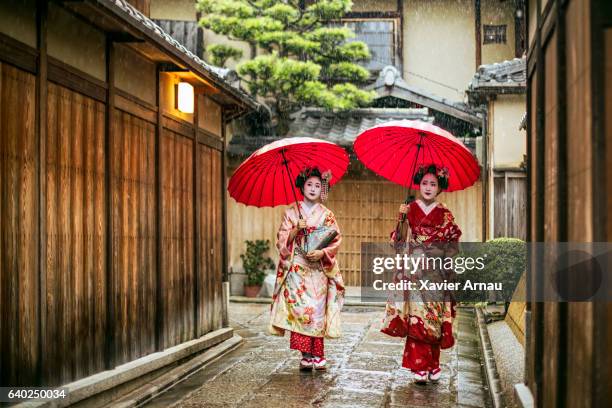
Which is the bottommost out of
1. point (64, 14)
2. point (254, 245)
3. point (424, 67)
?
point (254, 245)

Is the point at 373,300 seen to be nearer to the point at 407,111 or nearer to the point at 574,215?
the point at 407,111

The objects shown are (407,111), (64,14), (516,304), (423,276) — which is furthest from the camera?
(407,111)

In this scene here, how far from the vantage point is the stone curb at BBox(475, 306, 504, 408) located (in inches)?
250

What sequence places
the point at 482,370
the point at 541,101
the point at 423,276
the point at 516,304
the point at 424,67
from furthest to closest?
1. the point at 424,67
2. the point at 516,304
3. the point at 482,370
4. the point at 423,276
5. the point at 541,101

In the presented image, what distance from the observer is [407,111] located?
17.3 m

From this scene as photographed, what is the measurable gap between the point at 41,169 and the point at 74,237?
0.88 meters

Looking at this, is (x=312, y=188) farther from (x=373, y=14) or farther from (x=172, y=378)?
(x=373, y=14)

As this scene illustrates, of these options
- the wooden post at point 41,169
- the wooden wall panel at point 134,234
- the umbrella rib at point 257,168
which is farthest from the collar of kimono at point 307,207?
the wooden post at point 41,169

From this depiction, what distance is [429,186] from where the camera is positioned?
7316mm

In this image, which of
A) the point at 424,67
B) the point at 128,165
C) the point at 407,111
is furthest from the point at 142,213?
the point at 424,67

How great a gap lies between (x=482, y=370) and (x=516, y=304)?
2.21m

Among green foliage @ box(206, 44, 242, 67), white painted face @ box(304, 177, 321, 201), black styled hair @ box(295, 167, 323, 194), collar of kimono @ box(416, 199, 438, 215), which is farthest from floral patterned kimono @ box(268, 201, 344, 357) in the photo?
green foliage @ box(206, 44, 242, 67)

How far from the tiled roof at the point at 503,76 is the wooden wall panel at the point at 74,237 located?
931cm

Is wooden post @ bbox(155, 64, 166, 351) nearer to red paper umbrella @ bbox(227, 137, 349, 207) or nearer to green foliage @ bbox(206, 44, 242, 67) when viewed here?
red paper umbrella @ bbox(227, 137, 349, 207)
